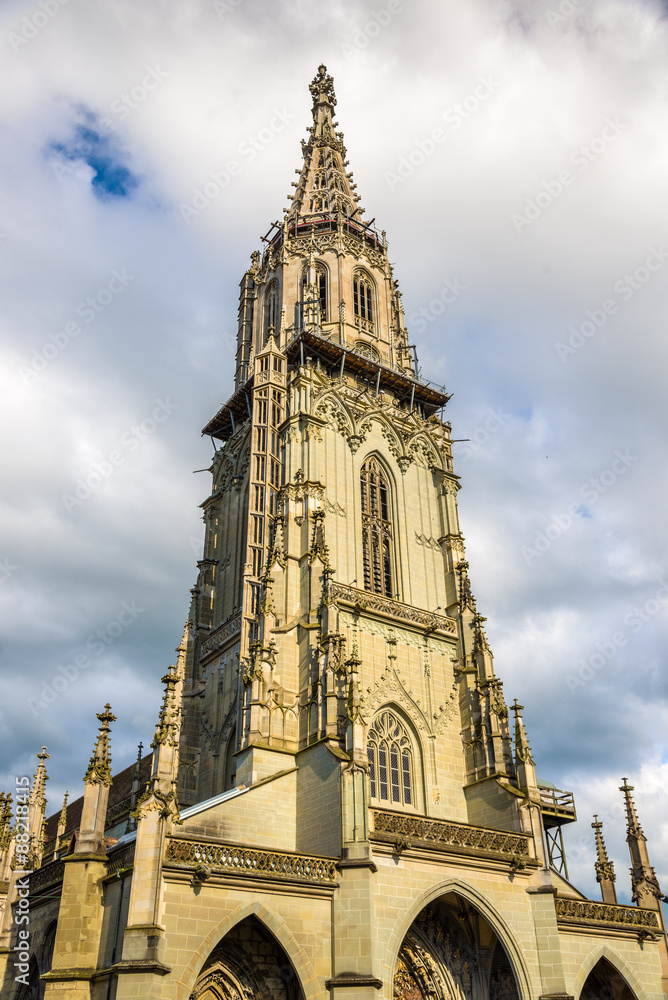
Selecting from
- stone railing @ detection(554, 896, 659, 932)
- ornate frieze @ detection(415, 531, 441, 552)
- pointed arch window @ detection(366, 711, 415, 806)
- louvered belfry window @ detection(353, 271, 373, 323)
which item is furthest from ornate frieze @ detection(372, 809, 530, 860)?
louvered belfry window @ detection(353, 271, 373, 323)

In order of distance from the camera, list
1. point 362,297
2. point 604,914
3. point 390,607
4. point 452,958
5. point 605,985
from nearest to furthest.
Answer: point 452,958 → point 604,914 → point 605,985 → point 390,607 → point 362,297

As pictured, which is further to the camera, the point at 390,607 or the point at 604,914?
the point at 390,607

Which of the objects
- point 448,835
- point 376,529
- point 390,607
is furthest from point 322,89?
point 448,835

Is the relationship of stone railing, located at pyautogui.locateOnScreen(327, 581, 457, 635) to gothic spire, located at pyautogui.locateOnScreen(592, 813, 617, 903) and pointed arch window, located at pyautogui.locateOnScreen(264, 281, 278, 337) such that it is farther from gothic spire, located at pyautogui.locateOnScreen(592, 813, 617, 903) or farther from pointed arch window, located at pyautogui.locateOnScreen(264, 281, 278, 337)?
pointed arch window, located at pyautogui.locateOnScreen(264, 281, 278, 337)

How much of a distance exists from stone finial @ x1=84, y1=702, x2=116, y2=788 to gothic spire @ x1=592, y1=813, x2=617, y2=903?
1834cm

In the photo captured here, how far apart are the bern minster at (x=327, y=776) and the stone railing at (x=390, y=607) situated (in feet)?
0.60

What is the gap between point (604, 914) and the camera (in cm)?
2509

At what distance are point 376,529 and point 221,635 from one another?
24.4 ft

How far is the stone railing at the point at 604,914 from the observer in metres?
24.3

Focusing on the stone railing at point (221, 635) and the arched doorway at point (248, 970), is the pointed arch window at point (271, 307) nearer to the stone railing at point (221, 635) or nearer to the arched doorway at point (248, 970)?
the stone railing at point (221, 635)

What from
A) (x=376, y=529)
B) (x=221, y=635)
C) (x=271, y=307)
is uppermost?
(x=271, y=307)

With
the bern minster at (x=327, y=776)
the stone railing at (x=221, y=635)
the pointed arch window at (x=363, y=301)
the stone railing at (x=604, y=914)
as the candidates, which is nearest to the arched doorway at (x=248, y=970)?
the bern minster at (x=327, y=776)

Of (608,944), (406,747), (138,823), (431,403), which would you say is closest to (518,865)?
(608,944)

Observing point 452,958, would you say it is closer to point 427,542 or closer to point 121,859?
point 121,859
